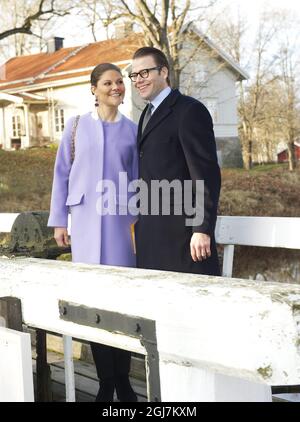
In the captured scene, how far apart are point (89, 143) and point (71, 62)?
118ft

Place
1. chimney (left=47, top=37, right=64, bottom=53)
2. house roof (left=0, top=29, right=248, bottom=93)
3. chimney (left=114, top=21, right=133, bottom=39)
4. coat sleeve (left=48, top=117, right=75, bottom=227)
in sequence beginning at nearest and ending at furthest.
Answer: coat sleeve (left=48, top=117, right=75, bottom=227), chimney (left=114, top=21, right=133, bottom=39), house roof (left=0, top=29, right=248, bottom=93), chimney (left=47, top=37, right=64, bottom=53)

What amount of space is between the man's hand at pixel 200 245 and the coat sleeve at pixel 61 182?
793 mm

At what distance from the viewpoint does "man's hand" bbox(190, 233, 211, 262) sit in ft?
9.12

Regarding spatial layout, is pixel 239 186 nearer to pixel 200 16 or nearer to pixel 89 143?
pixel 200 16

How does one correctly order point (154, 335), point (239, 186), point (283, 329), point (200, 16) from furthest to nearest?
point (239, 186)
point (200, 16)
point (154, 335)
point (283, 329)

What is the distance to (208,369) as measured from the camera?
1.24 m

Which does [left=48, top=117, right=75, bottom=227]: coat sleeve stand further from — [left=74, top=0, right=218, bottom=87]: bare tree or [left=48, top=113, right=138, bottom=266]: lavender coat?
[left=74, top=0, right=218, bottom=87]: bare tree

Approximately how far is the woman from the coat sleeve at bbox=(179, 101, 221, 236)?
1.51 feet

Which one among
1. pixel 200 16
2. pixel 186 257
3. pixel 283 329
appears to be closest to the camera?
pixel 283 329

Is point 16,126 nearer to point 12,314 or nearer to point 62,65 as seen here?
point 62,65

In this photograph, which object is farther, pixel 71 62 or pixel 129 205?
pixel 71 62

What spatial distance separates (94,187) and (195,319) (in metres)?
2.00

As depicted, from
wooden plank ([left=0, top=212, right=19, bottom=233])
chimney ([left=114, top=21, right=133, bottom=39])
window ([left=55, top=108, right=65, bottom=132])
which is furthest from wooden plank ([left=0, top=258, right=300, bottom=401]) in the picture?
window ([left=55, top=108, right=65, bottom=132])

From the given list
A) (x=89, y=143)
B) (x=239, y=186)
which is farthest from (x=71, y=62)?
(x=89, y=143)
